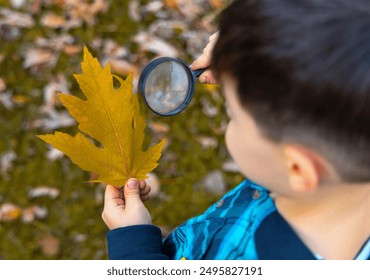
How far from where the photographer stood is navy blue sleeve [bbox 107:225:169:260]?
1347 millimetres

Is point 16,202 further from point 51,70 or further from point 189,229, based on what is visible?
point 189,229

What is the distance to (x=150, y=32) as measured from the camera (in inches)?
114

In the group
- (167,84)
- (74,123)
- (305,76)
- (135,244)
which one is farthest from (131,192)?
(74,123)

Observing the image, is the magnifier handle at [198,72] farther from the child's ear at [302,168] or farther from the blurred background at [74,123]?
the blurred background at [74,123]

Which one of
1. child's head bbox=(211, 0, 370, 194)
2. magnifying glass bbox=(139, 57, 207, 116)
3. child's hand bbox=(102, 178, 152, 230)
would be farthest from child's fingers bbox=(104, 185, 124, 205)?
child's head bbox=(211, 0, 370, 194)

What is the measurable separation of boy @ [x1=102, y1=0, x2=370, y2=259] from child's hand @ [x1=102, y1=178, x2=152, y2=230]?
8 cm

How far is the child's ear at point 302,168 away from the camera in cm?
104

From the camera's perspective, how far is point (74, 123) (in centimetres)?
262

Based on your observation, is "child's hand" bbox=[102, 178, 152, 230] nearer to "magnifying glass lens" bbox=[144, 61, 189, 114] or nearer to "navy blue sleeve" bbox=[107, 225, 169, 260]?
"navy blue sleeve" bbox=[107, 225, 169, 260]

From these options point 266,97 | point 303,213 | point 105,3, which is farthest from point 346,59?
point 105,3

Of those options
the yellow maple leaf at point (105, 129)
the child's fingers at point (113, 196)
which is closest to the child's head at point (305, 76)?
the yellow maple leaf at point (105, 129)

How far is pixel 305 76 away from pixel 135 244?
654 millimetres

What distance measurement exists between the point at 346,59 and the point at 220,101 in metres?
1.89
